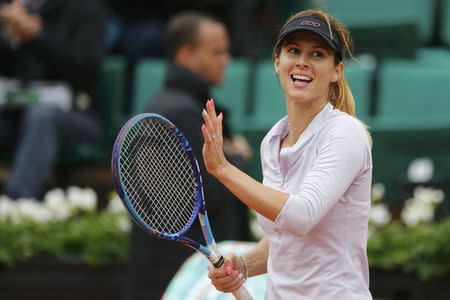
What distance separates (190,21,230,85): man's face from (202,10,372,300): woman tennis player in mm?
2325

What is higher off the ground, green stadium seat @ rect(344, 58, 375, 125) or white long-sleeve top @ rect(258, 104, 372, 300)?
white long-sleeve top @ rect(258, 104, 372, 300)

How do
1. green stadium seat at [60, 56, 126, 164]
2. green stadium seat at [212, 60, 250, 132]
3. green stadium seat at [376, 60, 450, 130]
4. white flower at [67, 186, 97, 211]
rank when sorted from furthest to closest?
green stadium seat at [60, 56, 126, 164]
green stadium seat at [212, 60, 250, 132]
green stadium seat at [376, 60, 450, 130]
white flower at [67, 186, 97, 211]

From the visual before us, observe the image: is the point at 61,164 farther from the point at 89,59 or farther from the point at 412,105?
the point at 412,105

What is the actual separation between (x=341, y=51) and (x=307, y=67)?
0.10 meters

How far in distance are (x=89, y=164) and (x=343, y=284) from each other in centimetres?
504

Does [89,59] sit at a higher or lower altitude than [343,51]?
lower

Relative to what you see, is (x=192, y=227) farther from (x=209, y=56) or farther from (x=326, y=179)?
(x=326, y=179)

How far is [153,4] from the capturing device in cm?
804

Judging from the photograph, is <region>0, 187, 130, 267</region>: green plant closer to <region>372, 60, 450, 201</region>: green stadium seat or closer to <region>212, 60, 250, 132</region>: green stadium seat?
<region>212, 60, 250, 132</region>: green stadium seat

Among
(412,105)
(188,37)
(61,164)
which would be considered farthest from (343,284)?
(61,164)

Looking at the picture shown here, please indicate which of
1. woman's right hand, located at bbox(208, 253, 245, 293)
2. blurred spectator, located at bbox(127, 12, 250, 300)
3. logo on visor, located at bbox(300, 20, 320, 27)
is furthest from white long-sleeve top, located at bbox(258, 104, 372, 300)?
blurred spectator, located at bbox(127, 12, 250, 300)

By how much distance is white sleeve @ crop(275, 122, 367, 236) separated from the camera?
2.94m

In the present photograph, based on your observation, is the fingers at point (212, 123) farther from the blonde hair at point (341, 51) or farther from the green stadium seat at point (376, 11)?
the green stadium seat at point (376, 11)

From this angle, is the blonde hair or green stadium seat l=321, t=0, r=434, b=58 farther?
green stadium seat l=321, t=0, r=434, b=58
